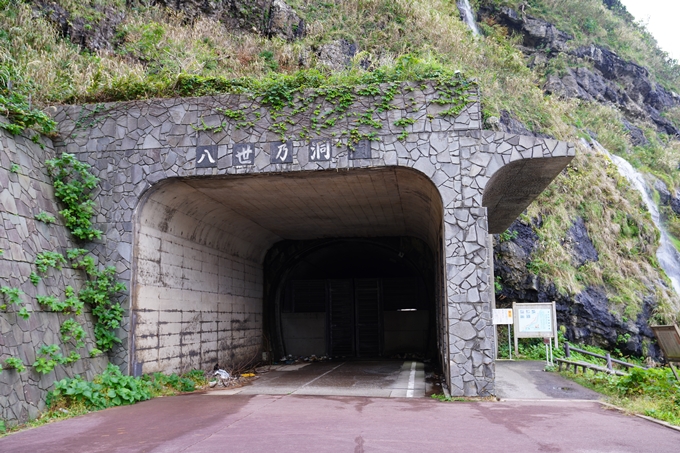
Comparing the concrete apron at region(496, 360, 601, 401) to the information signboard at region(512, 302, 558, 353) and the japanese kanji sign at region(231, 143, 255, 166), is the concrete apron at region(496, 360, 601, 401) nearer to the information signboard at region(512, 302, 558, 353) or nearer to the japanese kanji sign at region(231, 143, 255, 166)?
the information signboard at region(512, 302, 558, 353)

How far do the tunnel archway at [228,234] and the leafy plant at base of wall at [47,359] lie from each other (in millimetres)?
1437

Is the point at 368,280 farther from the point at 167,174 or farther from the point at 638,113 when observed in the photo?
the point at 638,113

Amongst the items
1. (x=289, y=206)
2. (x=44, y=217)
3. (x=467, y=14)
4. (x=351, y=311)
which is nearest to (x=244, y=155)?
(x=289, y=206)

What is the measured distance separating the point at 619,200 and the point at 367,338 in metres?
10.8

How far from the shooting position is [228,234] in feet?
41.2

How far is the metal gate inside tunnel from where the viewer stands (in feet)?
53.2

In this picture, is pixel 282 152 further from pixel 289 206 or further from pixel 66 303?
pixel 66 303

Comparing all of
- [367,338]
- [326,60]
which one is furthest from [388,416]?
[326,60]

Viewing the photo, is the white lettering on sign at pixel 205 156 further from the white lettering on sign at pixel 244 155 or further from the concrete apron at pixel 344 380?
the concrete apron at pixel 344 380

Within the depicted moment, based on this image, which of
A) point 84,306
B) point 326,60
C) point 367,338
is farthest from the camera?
point 326,60

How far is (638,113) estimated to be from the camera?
98.2ft

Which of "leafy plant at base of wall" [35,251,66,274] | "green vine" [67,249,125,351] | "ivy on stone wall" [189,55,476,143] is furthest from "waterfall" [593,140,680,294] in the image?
"leafy plant at base of wall" [35,251,66,274]

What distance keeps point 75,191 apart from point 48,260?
170 cm

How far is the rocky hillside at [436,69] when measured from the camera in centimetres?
1036
